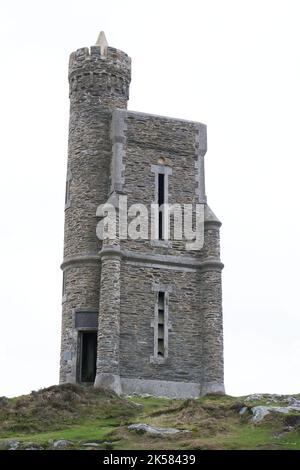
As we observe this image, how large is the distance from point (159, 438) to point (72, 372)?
11.9 m

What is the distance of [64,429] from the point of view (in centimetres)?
2706

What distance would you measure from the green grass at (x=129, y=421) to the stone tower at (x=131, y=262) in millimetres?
1913

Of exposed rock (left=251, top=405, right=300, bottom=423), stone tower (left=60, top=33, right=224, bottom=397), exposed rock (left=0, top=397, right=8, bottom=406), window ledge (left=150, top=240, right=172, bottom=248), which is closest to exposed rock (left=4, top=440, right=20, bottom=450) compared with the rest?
exposed rock (left=0, top=397, right=8, bottom=406)

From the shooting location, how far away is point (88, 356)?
36094 mm

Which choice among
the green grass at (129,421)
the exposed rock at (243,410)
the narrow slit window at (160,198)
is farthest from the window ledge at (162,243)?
the exposed rock at (243,410)

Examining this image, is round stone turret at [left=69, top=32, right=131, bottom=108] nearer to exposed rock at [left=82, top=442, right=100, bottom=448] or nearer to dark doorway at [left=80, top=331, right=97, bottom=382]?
dark doorway at [left=80, top=331, right=97, bottom=382]

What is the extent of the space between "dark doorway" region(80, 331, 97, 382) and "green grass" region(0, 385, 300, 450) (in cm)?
351

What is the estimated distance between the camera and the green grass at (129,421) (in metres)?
23.4

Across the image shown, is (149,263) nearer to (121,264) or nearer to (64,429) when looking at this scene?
(121,264)

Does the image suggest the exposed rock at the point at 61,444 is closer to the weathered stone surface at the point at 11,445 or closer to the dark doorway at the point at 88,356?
the weathered stone surface at the point at 11,445

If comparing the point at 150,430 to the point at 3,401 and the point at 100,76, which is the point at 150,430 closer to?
the point at 3,401

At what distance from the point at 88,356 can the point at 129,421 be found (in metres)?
8.40

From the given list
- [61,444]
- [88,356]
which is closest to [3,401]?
[88,356]
